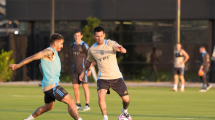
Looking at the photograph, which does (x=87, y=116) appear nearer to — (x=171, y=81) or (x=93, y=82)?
(x=93, y=82)

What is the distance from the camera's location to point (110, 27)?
1139 inches

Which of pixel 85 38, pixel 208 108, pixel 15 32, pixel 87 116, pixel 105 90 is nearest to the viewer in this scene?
pixel 105 90

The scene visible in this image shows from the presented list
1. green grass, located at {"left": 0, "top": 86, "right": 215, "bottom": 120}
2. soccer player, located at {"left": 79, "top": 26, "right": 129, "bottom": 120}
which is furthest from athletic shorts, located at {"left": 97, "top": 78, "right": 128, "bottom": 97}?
green grass, located at {"left": 0, "top": 86, "right": 215, "bottom": 120}

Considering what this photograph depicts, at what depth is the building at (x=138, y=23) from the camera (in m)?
27.9

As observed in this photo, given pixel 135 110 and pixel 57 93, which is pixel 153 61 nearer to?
pixel 135 110

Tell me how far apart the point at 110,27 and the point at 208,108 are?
15.9 m

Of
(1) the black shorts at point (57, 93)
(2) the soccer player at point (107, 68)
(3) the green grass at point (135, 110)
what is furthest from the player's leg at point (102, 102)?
(3) the green grass at point (135, 110)

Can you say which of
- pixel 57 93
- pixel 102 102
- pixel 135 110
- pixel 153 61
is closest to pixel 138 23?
pixel 153 61

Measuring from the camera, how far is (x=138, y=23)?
94.0 ft

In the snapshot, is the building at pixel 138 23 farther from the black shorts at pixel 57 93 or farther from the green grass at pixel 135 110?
the black shorts at pixel 57 93

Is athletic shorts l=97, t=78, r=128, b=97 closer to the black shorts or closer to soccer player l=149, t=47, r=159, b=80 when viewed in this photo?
the black shorts

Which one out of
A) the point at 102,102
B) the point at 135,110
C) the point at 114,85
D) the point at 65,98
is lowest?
the point at 135,110

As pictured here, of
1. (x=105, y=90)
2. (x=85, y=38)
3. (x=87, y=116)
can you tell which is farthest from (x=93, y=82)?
(x=105, y=90)

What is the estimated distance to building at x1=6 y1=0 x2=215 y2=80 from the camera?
27.9 metres
